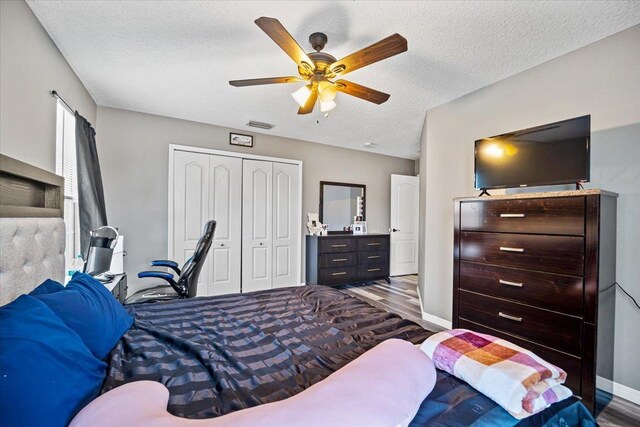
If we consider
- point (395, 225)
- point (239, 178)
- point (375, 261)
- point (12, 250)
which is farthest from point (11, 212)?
point (395, 225)

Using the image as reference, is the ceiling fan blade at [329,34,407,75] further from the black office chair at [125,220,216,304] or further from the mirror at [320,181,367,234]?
the mirror at [320,181,367,234]

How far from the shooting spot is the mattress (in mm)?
876

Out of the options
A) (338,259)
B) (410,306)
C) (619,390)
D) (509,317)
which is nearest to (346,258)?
(338,259)

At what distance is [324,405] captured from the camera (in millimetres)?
678

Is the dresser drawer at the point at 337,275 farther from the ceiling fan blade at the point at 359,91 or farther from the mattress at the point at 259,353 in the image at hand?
the ceiling fan blade at the point at 359,91

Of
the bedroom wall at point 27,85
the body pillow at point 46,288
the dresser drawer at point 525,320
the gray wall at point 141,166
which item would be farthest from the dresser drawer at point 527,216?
the gray wall at point 141,166

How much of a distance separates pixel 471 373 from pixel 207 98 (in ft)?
11.0

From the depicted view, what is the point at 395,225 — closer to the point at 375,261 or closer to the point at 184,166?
the point at 375,261

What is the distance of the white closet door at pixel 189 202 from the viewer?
3.70 m

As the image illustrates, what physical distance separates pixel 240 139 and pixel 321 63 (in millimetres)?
2637

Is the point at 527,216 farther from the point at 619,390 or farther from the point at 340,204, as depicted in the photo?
the point at 340,204

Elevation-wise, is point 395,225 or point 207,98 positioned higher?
point 207,98

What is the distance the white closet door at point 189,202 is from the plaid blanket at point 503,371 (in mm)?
3483

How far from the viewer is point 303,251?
4703 millimetres
